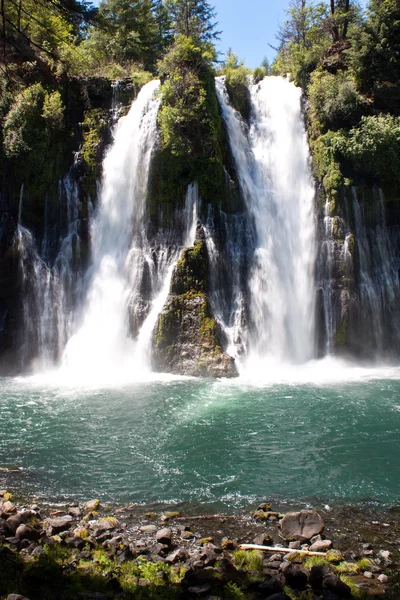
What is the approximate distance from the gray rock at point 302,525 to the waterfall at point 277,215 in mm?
13024

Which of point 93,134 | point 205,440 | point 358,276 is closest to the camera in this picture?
point 205,440

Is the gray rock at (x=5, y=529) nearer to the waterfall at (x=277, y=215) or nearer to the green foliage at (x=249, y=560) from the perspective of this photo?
the green foliage at (x=249, y=560)

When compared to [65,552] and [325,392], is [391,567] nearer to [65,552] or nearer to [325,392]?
[65,552]

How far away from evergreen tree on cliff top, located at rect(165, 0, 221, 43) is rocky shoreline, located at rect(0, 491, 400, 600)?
35.7 m

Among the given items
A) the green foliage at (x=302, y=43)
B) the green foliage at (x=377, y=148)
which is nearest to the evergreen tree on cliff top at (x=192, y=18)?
the green foliage at (x=302, y=43)

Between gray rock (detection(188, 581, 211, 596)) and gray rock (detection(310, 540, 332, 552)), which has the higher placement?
gray rock (detection(188, 581, 211, 596))

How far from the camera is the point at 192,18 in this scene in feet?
132

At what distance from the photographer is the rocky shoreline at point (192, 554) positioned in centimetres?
577

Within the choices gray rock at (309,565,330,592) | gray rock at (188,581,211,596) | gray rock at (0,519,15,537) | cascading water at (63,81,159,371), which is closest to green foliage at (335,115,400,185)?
cascading water at (63,81,159,371)

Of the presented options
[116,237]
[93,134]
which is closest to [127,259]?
[116,237]

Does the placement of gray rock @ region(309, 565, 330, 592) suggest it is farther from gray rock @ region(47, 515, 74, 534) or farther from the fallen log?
gray rock @ region(47, 515, 74, 534)

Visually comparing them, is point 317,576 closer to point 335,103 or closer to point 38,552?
point 38,552

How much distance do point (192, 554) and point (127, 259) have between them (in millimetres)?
17268

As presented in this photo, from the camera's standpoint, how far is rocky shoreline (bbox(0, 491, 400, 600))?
5773mm
